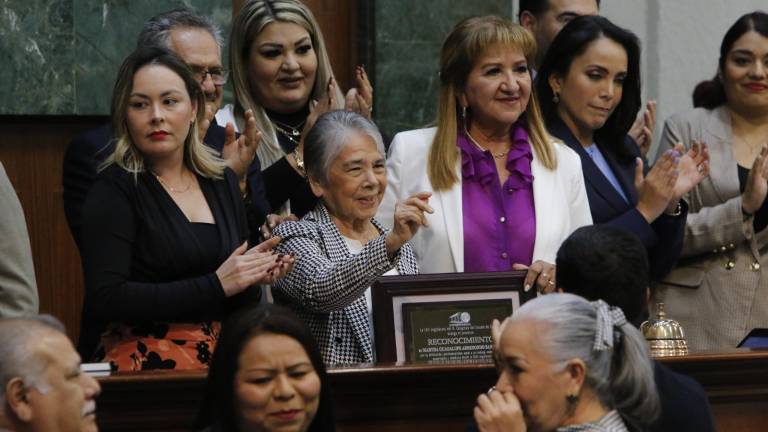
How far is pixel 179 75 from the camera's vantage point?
16.6 feet

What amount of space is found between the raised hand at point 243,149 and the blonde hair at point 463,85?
631mm

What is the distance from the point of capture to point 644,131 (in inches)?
251

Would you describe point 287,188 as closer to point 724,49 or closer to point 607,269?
point 607,269

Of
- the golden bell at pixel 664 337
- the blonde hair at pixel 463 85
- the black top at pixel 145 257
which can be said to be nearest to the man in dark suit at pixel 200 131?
the black top at pixel 145 257

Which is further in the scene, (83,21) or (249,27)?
(83,21)

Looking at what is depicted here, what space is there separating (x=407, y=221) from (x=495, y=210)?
0.68m

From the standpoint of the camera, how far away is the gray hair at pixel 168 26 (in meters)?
5.52

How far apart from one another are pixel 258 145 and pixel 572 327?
1990 mm

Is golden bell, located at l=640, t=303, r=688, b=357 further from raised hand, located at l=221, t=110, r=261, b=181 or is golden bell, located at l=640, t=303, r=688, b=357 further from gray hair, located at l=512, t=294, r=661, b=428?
raised hand, located at l=221, t=110, r=261, b=181

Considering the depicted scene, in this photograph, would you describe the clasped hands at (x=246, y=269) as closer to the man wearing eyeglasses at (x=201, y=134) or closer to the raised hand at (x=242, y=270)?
the raised hand at (x=242, y=270)

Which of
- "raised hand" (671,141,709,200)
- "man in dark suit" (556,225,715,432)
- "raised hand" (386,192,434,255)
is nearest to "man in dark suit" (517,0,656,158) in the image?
"raised hand" (671,141,709,200)

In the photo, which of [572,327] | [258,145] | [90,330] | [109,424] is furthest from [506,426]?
[258,145]

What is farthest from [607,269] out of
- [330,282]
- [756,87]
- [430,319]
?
[756,87]

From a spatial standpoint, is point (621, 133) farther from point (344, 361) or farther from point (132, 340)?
point (132, 340)
